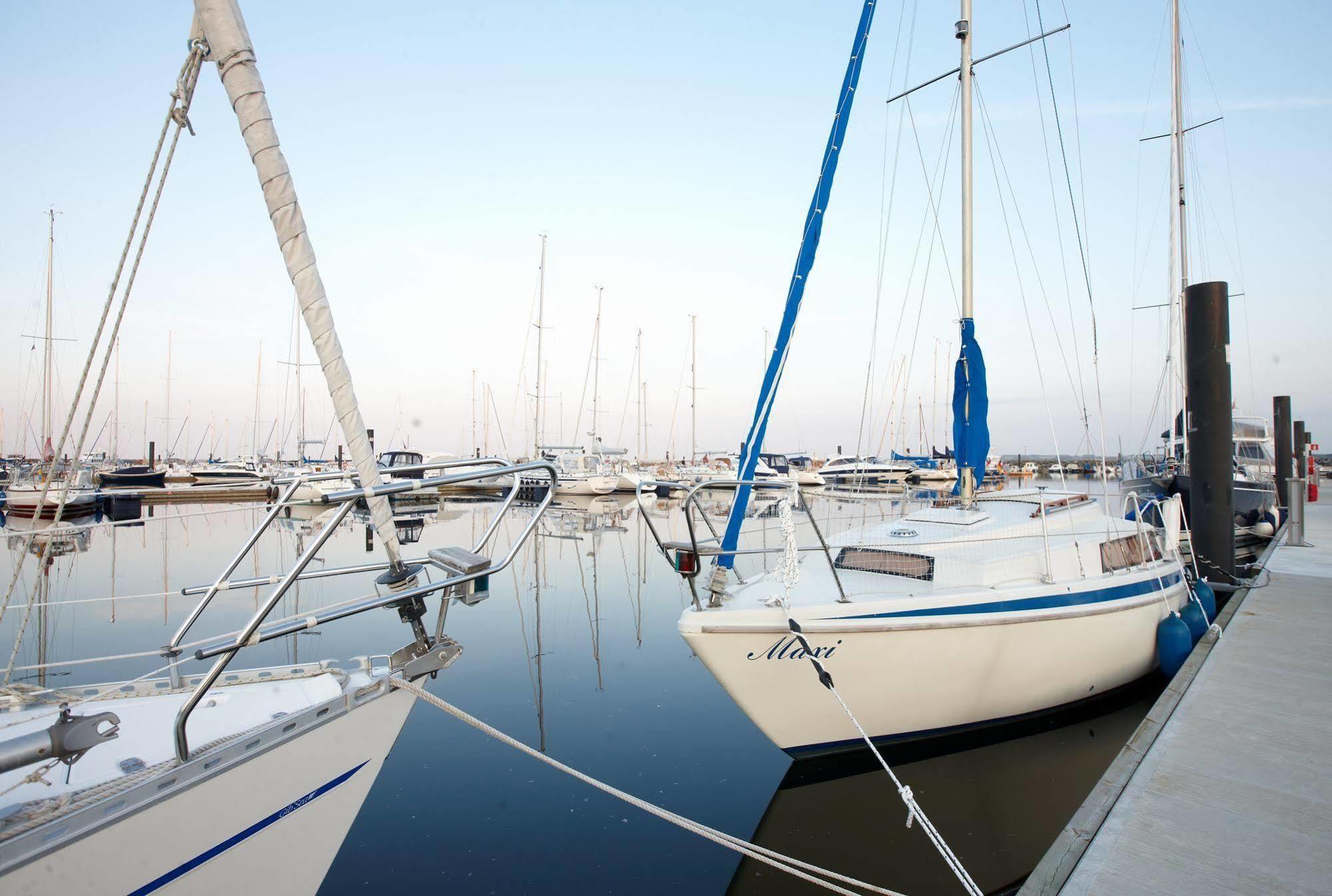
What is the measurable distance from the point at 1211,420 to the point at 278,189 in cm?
1195

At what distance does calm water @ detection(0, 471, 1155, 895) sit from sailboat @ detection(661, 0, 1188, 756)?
446mm

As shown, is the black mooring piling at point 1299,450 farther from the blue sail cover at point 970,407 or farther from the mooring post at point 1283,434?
the blue sail cover at point 970,407

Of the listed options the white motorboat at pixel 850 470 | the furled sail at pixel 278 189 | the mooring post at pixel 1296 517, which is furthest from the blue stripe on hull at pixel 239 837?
the white motorboat at pixel 850 470

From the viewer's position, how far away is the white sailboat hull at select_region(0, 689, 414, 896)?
266cm

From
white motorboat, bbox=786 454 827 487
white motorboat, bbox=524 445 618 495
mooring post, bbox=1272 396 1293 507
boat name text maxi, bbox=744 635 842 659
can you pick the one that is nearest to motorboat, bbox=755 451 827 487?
white motorboat, bbox=786 454 827 487

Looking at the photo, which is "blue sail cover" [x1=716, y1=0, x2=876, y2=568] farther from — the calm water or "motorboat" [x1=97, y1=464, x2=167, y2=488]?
"motorboat" [x1=97, y1=464, x2=167, y2=488]

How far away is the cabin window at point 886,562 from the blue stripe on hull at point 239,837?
15.2ft

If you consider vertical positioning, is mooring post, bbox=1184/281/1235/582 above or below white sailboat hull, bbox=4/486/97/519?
above

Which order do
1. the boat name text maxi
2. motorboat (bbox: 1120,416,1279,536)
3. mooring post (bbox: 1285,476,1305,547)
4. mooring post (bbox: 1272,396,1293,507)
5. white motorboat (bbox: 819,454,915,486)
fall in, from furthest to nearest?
→ white motorboat (bbox: 819,454,915,486) → motorboat (bbox: 1120,416,1279,536) → mooring post (bbox: 1272,396,1293,507) → mooring post (bbox: 1285,476,1305,547) → the boat name text maxi

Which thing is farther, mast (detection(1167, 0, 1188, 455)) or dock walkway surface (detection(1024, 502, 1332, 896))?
mast (detection(1167, 0, 1188, 455))

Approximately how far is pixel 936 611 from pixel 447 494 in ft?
135

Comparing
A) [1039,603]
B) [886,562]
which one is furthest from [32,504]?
[1039,603]

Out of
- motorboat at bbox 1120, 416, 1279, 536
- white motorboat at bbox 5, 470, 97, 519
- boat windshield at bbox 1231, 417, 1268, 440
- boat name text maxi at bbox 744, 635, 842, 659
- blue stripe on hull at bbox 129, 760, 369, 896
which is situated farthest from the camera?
white motorboat at bbox 5, 470, 97, 519

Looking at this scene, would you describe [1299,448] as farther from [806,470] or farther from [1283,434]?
[806,470]
